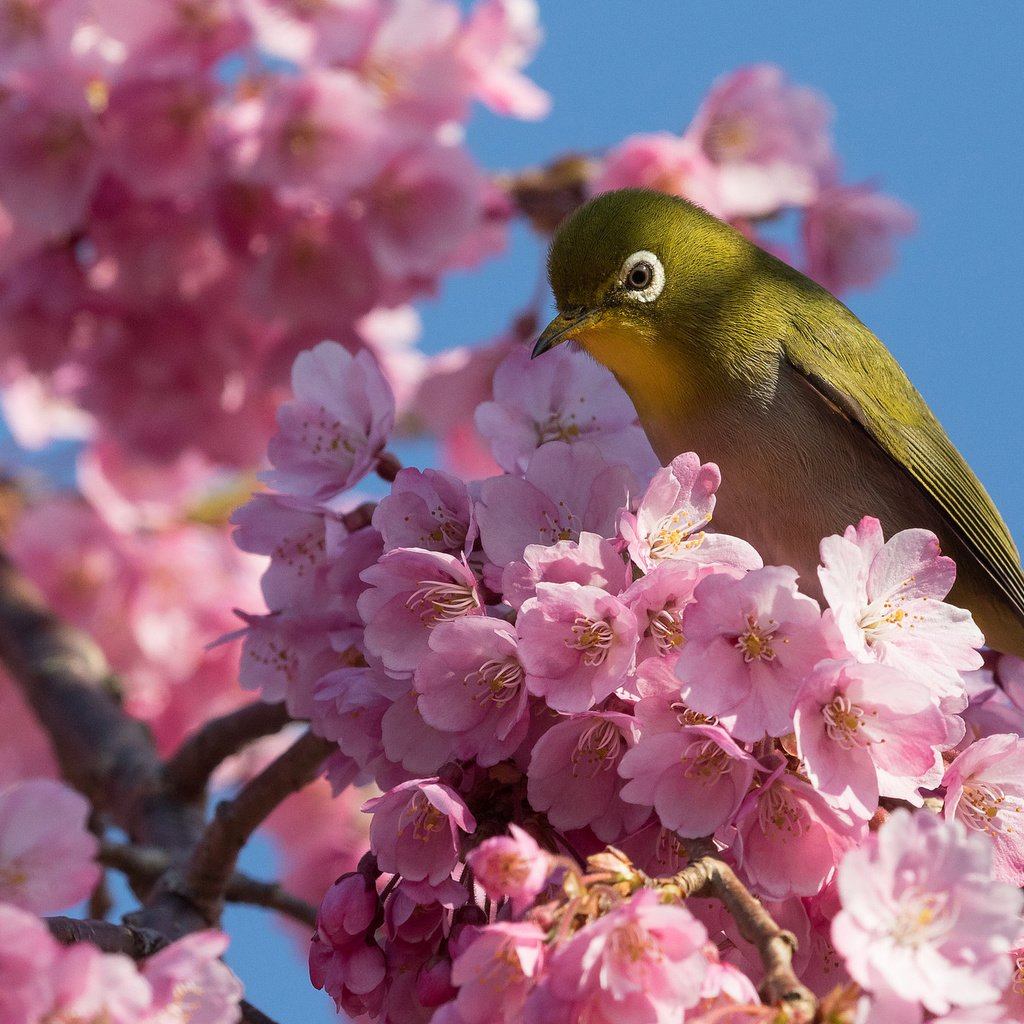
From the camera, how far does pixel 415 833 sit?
152 centimetres

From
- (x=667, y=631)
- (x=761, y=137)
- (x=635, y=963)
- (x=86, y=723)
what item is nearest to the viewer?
(x=635, y=963)

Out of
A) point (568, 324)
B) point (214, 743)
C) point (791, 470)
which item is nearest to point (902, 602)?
point (791, 470)

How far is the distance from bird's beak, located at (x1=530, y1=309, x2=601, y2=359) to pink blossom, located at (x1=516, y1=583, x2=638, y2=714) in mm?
1001

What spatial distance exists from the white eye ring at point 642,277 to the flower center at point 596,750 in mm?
1223

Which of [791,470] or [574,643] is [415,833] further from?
[791,470]

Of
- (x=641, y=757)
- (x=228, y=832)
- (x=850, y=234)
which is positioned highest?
(x=850, y=234)

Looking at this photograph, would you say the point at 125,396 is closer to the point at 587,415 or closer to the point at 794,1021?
the point at 587,415

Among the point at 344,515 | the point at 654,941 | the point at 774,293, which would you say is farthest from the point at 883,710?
the point at 774,293

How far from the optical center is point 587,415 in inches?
83.5

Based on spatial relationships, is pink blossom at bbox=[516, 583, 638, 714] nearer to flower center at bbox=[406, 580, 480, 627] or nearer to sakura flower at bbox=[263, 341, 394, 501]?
flower center at bbox=[406, 580, 480, 627]

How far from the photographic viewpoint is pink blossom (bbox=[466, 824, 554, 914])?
127cm

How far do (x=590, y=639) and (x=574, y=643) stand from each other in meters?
0.02

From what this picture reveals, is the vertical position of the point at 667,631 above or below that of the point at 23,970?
above

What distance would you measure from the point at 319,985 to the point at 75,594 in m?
3.33
